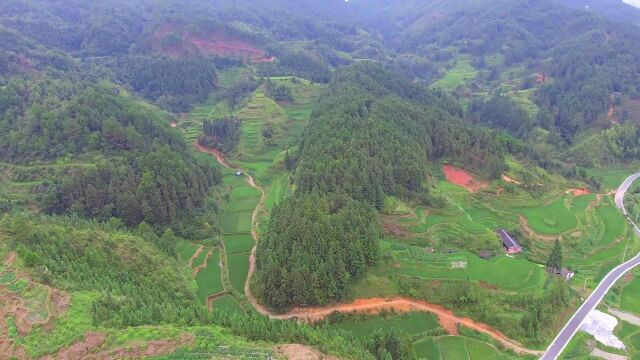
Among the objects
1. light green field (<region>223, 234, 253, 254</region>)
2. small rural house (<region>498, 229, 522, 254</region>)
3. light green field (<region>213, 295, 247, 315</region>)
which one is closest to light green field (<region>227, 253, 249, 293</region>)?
light green field (<region>223, 234, 253, 254</region>)

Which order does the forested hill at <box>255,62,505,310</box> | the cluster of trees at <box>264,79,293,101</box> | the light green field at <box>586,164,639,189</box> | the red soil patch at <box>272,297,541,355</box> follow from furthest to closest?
the cluster of trees at <box>264,79,293,101</box> < the light green field at <box>586,164,639,189</box> < the forested hill at <box>255,62,505,310</box> < the red soil patch at <box>272,297,541,355</box>

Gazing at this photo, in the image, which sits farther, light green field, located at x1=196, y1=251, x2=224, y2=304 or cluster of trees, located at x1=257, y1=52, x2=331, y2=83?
cluster of trees, located at x1=257, y1=52, x2=331, y2=83

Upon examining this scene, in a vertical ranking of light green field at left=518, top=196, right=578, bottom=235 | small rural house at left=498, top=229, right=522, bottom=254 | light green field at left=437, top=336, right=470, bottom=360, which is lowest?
light green field at left=437, top=336, right=470, bottom=360

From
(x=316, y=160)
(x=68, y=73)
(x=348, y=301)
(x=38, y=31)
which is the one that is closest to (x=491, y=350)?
(x=348, y=301)

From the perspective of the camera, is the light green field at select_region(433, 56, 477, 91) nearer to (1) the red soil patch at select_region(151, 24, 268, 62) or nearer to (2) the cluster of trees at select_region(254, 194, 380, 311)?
(1) the red soil patch at select_region(151, 24, 268, 62)

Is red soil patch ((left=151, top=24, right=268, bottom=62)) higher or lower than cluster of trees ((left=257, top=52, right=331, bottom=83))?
higher

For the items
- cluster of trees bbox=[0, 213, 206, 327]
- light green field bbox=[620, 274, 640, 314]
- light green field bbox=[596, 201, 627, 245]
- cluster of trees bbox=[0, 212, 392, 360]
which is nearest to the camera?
cluster of trees bbox=[0, 212, 392, 360]
